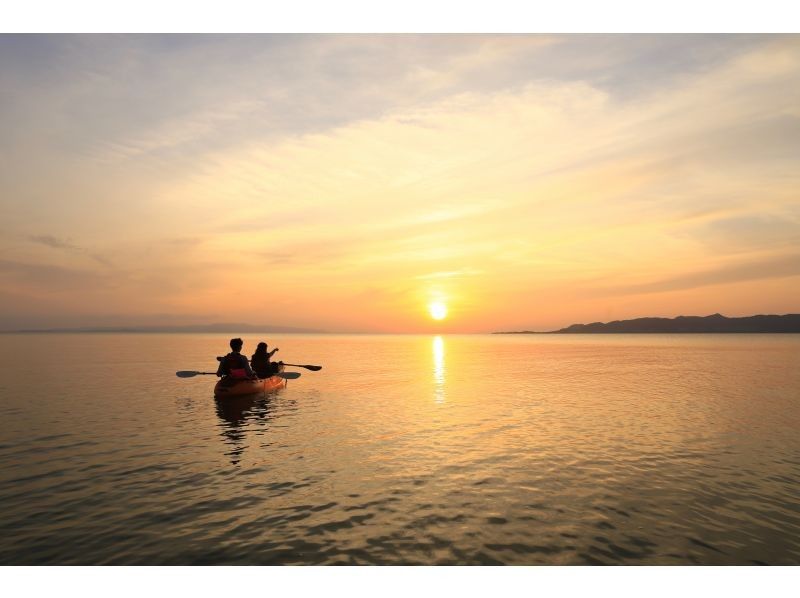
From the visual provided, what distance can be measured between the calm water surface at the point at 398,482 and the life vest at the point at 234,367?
203 centimetres

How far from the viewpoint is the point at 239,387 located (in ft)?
103

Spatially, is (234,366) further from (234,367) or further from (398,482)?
(398,482)

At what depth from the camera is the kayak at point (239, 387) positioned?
101 feet

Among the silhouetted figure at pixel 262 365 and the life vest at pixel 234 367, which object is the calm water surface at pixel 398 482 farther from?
the silhouetted figure at pixel 262 365

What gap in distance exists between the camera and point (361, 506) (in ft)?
41.8

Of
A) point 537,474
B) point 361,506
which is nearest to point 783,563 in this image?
point 537,474

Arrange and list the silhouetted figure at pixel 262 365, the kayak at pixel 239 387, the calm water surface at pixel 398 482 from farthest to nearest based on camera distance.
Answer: the silhouetted figure at pixel 262 365
the kayak at pixel 239 387
the calm water surface at pixel 398 482

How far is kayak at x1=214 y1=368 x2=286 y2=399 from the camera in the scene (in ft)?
101
